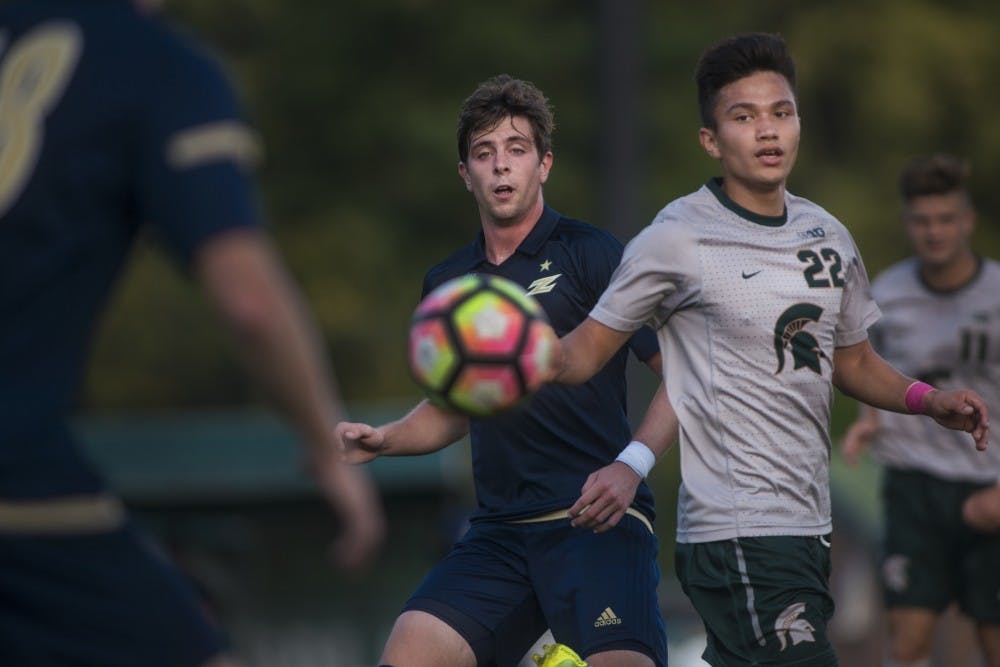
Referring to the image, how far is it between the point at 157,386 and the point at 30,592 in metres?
21.8

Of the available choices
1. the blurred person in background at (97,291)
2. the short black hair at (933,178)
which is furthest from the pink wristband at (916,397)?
the blurred person in background at (97,291)

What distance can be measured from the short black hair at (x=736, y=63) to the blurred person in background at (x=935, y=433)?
265 cm

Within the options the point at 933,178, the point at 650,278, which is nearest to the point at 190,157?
the point at 650,278

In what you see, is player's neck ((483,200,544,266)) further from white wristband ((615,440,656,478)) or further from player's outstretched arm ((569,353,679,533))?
white wristband ((615,440,656,478))

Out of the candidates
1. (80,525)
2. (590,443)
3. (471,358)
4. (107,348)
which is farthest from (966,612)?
(107,348)

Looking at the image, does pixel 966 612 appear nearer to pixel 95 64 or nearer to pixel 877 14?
pixel 95 64

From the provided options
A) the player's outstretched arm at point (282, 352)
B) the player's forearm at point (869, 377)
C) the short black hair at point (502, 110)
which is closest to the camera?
the player's outstretched arm at point (282, 352)

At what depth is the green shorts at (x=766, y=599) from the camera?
5457mm

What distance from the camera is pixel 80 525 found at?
3.73 meters

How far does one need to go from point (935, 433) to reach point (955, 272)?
2.54ft

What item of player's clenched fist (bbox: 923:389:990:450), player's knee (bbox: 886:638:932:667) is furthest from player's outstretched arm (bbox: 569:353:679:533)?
player's knee (bbox: 886:638:932:667)

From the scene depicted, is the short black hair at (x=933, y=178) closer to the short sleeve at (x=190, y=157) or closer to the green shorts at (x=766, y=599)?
the green shorts at (x=766, y=599)

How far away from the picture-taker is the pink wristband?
5.88 meters

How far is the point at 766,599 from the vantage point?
5461 mm
